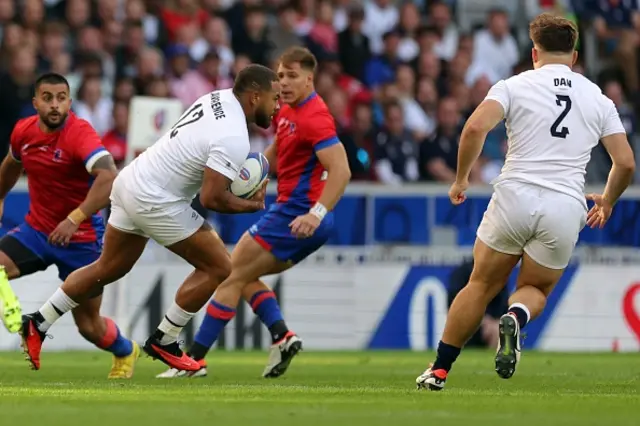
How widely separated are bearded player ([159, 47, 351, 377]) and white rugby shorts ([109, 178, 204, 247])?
1.08 m

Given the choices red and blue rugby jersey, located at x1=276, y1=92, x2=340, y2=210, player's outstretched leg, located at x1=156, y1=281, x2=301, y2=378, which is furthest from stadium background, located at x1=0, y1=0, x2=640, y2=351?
player's outstretched leg, located at x1=156, y1=281, x2=301, y2=378

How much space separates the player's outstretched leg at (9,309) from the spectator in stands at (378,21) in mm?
12293

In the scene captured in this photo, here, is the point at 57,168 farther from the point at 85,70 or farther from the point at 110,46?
the point at 110,46

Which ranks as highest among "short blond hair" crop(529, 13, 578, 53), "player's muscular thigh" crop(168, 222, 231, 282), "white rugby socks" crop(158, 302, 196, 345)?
"short blond hair" crop(529, 13, 578, 53)

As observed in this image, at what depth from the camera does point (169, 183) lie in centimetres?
1137

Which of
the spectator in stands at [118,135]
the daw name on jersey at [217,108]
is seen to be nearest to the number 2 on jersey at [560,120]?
the daw name on jersey at [217,108]

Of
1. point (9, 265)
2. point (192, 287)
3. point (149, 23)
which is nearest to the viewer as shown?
point (192, 287)

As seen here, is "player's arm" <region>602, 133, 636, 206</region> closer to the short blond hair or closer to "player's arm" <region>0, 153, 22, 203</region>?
the short blond hair

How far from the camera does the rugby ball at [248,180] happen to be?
37.1ft

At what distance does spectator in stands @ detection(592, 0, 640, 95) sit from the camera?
23.8m

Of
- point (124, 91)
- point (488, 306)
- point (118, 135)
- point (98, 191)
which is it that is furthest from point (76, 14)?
point (98, 191)

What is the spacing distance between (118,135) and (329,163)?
22.6ft

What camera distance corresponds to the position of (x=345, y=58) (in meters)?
22.6

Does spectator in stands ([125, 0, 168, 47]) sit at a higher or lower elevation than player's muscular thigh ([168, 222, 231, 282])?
higher
